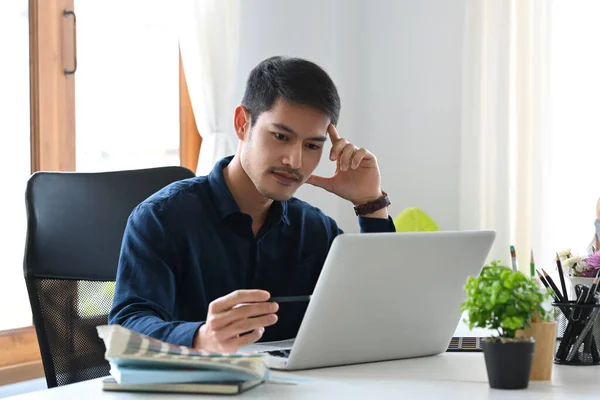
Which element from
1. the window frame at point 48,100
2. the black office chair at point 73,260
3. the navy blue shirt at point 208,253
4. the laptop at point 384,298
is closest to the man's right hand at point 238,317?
the laptop at point 384,298

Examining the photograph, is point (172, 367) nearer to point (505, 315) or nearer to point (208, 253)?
point (505, 315)

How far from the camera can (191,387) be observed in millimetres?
1045

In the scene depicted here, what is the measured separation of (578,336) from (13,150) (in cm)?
207

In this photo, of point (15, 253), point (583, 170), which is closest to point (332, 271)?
point (15, 253)

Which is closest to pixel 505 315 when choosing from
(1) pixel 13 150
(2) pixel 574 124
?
(1) pixel 13 150

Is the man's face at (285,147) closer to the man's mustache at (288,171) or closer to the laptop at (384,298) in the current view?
the man's mustache at (288,171)

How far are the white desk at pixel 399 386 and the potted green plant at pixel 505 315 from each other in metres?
0.03

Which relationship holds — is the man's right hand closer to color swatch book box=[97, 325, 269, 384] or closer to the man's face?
color swatch book box=[97, 325, 269, 384]

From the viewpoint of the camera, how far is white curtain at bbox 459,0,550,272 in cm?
370

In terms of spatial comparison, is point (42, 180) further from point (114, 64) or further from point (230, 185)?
point (114, 64)

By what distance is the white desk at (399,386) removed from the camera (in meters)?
1.05

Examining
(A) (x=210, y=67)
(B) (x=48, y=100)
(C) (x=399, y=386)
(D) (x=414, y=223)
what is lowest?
(D) (x=414, y=223)

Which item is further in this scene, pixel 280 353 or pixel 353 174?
pixel 353 174

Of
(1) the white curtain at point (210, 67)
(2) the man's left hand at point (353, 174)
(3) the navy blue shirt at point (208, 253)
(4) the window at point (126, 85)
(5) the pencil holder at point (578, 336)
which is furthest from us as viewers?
(1) the white curtain at point (210, 67)
